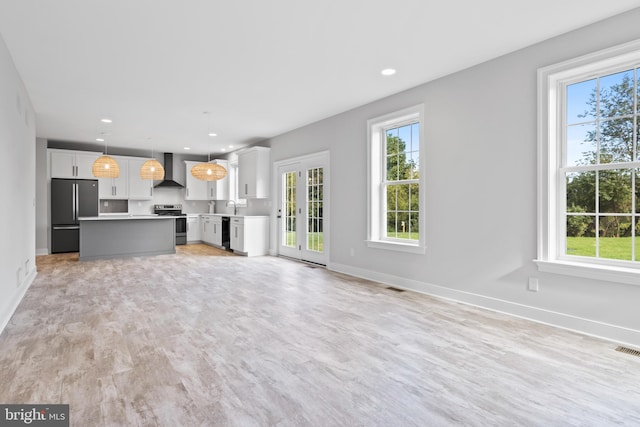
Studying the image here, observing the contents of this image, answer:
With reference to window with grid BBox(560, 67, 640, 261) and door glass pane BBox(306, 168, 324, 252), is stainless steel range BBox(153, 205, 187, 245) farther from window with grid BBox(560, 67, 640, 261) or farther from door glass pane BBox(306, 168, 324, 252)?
window with grid BBox(560, 67, 640, 261)

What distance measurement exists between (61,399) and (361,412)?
5.45 ft

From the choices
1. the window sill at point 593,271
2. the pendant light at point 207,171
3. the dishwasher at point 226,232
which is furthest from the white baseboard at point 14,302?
the window sill at point 593,271

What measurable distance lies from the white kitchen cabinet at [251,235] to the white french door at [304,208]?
1.35ft

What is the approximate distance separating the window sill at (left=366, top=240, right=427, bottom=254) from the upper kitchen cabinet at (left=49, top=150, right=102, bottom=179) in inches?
287

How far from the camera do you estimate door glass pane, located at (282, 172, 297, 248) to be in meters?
7.06

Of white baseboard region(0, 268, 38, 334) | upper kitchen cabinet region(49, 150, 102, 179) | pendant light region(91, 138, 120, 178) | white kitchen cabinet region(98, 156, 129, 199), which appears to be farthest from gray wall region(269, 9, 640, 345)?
upper kitchen cabinet region(49, 150, 102, 179)

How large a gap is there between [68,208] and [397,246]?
300 inches

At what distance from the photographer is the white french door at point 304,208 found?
6.15m

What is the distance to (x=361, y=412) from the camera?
1.81 m

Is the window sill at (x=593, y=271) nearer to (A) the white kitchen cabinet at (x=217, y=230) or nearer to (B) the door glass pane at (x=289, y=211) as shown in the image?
(B) the door glass pane at (x=289, y=211)

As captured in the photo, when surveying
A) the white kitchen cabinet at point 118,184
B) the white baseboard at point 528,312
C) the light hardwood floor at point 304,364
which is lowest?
the light hardwood floor at point 304,364

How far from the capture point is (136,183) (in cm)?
912

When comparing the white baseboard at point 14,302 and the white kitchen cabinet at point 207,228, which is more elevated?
the white kitchen cabinet at point 207,228

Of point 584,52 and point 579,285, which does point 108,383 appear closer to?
point 579,285
